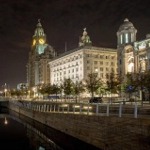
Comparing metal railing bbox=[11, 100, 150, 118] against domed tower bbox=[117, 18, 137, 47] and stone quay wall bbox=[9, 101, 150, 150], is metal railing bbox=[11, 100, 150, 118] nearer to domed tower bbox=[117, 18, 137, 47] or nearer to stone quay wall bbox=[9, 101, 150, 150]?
stone quay wall bbox=[9, 101, 150, 150]

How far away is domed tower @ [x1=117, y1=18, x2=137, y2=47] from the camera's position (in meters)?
116

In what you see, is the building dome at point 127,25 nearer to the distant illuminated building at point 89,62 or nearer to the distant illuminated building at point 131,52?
the distant illuminated building at point 131,52

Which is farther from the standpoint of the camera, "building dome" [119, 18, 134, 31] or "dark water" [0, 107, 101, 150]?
"building dome" [119, 18, 134, 31]

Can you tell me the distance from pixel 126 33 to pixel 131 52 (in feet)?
34.2

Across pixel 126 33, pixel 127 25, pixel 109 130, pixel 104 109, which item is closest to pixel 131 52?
pixel 126 33

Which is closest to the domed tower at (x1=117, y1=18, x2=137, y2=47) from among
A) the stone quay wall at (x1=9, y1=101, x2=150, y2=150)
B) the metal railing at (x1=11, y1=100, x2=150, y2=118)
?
the metal railing at (x1=11, y1=100, x2=150, y2=118)

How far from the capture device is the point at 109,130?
29062mm

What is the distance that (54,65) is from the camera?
591 ft

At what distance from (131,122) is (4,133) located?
107 ft

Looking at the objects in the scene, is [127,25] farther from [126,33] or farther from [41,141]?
[41,141]

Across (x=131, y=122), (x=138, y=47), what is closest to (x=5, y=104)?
(x=138, y=47)

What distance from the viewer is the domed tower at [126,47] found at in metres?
111

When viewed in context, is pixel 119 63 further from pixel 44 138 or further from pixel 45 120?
pixel 44 138

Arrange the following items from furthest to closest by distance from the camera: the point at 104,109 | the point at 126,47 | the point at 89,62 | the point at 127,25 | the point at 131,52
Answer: the point at 89,62 < the point at 127,25 < the point at 126,47 < the point at 131,52 < the point at 104,109
